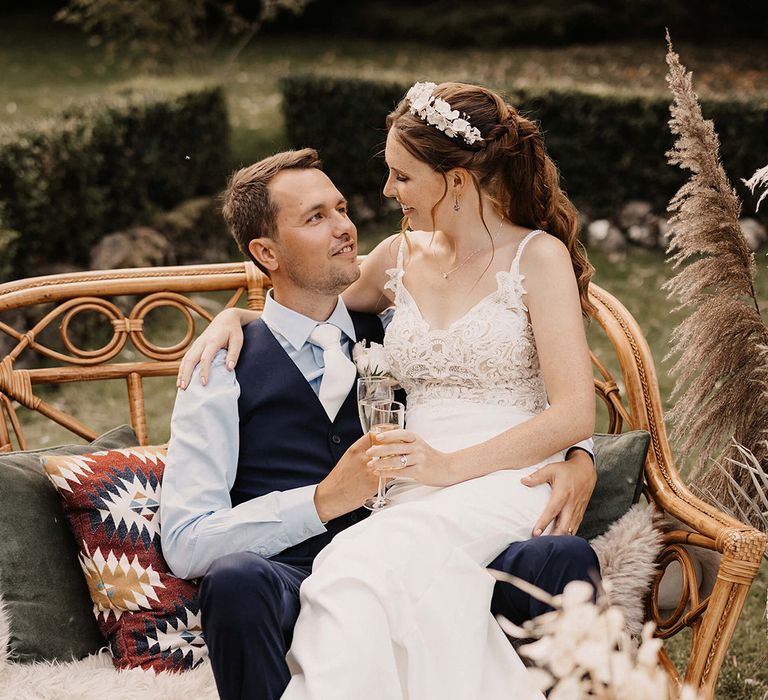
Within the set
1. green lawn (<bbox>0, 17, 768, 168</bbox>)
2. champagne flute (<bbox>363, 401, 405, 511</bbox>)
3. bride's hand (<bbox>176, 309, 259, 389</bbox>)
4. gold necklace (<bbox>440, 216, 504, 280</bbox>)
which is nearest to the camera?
champagne flute (<bbox>363, 401, 405, 511</bbox>)

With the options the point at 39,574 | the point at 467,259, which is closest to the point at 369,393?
the point at 467,259

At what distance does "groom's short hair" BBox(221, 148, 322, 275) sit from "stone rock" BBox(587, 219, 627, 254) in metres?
5.83

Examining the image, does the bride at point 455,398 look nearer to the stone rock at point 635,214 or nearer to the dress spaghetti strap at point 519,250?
the dress spaghetti strap at point 519,250

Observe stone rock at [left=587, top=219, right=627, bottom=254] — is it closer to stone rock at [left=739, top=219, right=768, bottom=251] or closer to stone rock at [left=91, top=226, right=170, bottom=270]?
stone rock at [left=739, top=219, right=768, bottom=251]

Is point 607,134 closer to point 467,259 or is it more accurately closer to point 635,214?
point 635,214

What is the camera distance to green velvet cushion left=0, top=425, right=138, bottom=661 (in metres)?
2.78

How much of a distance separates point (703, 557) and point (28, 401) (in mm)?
2163

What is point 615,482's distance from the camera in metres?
3.08

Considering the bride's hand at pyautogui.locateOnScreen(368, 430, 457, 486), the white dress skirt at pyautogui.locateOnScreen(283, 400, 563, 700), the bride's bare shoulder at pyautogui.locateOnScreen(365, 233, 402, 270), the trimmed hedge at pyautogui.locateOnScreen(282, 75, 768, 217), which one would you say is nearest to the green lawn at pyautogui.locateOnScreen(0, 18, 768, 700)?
the trimmed hedge at pyautogui.locateOnScreen(282, 75, 768, 217)

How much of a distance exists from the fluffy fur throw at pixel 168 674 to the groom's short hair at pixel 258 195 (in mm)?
1313

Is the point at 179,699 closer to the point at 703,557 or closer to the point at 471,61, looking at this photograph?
the point at 703,557

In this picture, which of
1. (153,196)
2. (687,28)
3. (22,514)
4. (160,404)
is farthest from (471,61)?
(22,514)

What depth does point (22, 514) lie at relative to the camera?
287 centimetres

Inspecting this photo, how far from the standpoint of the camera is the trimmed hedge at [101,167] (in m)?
6.74
